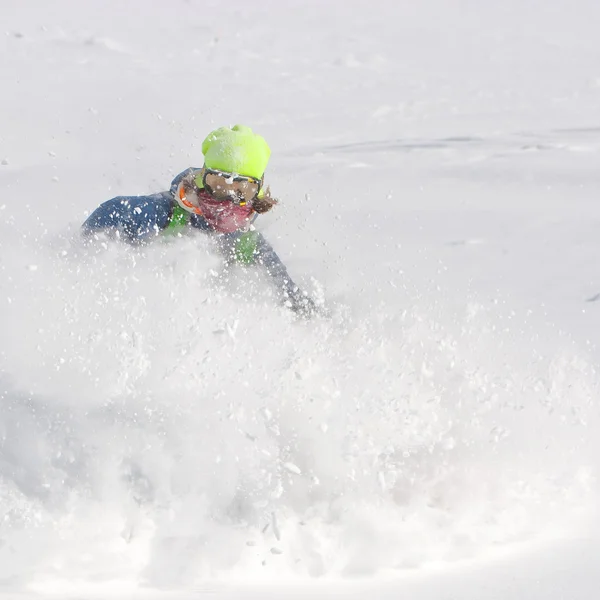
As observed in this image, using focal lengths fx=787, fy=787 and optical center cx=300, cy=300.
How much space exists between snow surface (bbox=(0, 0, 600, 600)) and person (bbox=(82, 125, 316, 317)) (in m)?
0.09

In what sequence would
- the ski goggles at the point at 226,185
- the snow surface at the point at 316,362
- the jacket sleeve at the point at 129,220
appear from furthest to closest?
the jacket sleeve at the point at 129,220 < the ski goggles at the point at 226,185 < the snow surface at the point at 316,362

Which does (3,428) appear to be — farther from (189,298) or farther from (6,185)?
(6,185)

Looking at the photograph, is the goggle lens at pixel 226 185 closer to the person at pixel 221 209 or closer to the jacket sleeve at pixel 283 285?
the person at pixel 221 209

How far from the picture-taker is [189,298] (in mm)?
3779

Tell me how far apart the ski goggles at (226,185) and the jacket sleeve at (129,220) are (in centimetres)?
29

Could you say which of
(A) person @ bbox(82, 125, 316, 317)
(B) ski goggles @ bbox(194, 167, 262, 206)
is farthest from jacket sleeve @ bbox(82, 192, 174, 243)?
(B) ski goggles @ bbox(194, 167, 262, 206)

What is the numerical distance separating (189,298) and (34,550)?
135 centimetres

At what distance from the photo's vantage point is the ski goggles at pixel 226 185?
3752 mm

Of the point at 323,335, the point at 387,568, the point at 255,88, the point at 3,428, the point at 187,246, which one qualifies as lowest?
the point at 387,568

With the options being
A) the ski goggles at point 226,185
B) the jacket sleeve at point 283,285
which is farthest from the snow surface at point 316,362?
the ski goggles at point 226,185

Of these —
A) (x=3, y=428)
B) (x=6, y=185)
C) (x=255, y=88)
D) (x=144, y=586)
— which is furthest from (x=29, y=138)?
(x=144, y=586)

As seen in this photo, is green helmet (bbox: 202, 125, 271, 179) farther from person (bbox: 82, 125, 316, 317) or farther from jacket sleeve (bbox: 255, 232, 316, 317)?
jacket sleeve (bbox: 255, 232, 316, 317)

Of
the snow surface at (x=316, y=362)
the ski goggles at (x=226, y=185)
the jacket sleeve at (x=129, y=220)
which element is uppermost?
the ski goggles at (x=226, y=185)

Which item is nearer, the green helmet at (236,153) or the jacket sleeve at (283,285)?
the green helmet at (236,153)
